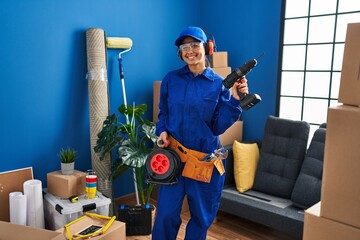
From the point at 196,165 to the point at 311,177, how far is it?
117 cm

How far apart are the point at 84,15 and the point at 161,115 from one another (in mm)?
1292

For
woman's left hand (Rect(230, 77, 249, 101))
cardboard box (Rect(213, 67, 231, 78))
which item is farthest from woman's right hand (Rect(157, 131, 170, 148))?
cardboard box (Rect(213, 67, 231, 78))

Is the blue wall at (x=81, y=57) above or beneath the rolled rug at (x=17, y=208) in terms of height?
above

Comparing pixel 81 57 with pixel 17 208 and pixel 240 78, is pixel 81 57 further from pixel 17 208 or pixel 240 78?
pixel 240 78

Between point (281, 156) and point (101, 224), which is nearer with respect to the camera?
point (101, 224)

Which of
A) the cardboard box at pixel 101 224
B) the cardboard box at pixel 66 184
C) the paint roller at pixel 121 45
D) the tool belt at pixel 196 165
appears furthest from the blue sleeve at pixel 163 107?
the paint roller at pixel 121 45

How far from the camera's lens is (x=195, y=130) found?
191cm

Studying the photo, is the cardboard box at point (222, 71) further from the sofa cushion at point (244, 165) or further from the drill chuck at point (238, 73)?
the drill chuck at point (238, 73)

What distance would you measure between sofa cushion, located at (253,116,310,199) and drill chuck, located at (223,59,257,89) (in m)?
1.31

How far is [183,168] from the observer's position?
6.32 ft

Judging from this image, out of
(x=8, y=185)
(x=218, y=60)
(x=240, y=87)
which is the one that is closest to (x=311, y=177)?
(x=240, y=87)

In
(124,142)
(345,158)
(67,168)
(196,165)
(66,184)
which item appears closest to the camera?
(345,158)

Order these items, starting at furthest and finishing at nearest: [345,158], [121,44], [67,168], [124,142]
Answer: [121,44] < [124,142] < [67,168] < [345,158]

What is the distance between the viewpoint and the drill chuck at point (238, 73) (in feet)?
5.39
